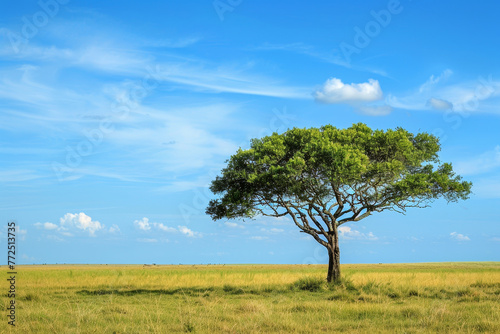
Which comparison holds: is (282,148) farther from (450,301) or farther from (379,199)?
(450,301)

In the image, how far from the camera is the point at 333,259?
102 feet

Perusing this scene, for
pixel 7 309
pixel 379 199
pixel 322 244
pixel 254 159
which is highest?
pixel 254 159

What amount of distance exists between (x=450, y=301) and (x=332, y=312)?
710cm

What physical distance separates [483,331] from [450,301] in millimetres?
7996

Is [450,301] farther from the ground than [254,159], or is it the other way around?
[254,159]

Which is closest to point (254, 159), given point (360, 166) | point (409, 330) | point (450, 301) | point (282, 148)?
point (282, 148)

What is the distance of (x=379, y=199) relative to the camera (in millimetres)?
31281

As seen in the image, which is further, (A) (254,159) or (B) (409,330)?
(A) (254,159)

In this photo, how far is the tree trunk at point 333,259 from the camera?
30.8 meters

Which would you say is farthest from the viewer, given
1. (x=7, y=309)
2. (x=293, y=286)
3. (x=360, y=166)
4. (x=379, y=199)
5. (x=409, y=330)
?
(x=379, y=199)

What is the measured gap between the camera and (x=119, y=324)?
1408 centimetres

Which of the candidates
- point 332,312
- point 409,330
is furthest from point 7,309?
point 409,330

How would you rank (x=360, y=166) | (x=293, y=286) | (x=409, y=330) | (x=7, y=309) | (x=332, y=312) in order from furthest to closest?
(x=293, y=286)
(x=360, y=166)
(x=7, y=309)
(x=332, y=312)
(x=409, y=330)

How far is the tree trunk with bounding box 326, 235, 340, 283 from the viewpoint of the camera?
30.8 meters
